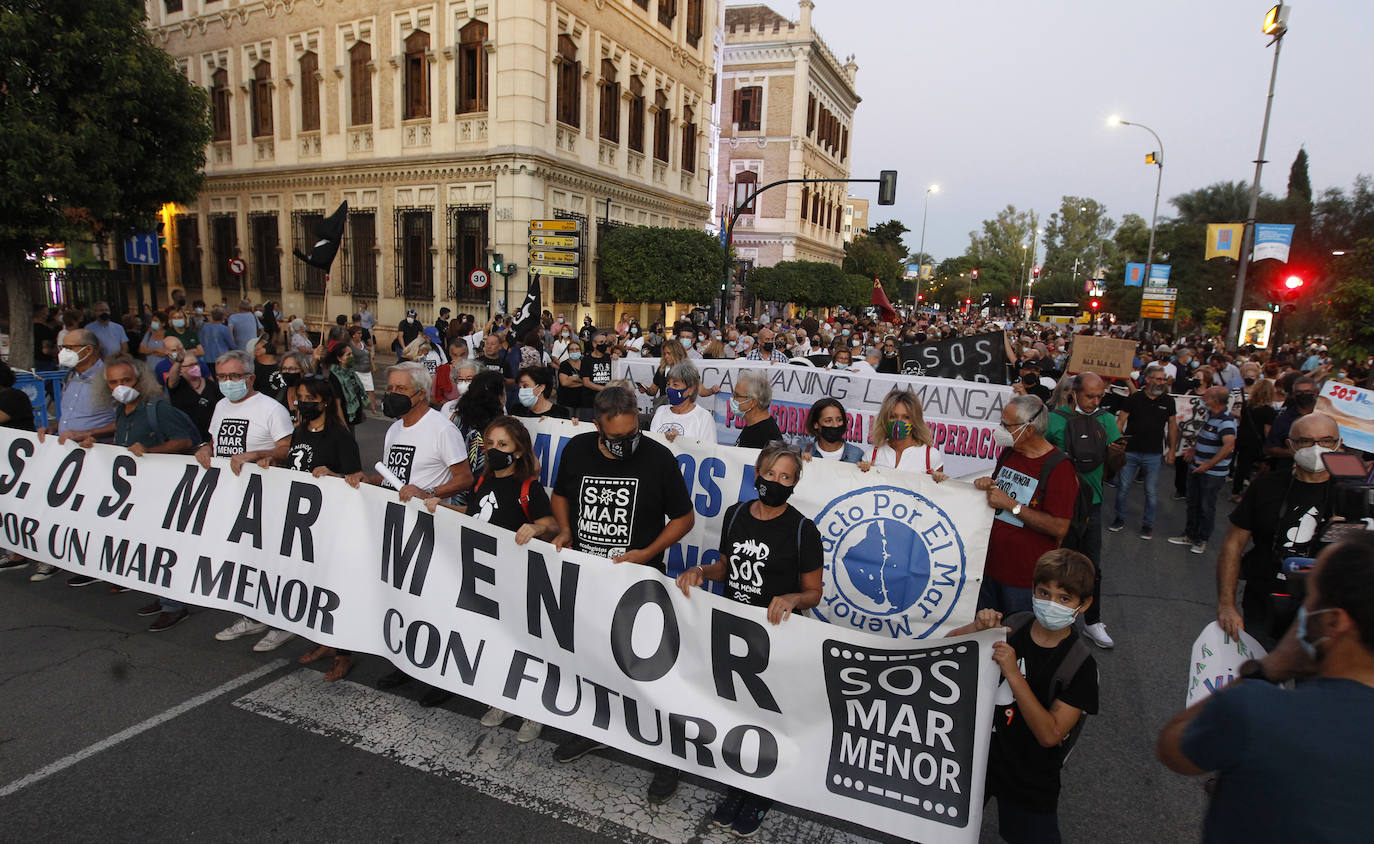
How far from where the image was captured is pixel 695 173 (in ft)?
104

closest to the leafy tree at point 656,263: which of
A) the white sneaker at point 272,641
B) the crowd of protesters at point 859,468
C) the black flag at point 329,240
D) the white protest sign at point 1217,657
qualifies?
the black flag at point 329,240

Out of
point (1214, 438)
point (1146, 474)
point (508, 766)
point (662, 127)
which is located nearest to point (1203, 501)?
point (1146, 474)

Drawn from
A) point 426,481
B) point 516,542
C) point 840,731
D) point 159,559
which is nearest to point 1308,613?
point 840,731

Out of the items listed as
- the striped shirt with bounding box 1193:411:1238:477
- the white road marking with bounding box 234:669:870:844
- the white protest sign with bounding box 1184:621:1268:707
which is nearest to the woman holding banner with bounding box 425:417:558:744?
the white road marking with bounding box 234:669:870:844

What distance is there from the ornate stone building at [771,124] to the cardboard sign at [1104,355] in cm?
3327

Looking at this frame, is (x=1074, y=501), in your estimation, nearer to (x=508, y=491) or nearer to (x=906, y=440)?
(x=906, y=440)

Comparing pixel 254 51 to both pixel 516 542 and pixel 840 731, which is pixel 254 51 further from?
pixel 840 731

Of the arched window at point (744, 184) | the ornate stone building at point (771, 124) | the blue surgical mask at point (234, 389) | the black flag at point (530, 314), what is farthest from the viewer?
the arched window at point (744, 184)

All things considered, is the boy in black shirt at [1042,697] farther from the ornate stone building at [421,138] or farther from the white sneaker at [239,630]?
the ornate stone building at [421,138]

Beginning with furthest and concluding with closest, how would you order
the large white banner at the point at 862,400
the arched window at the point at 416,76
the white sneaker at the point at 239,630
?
the arched window at the point at 416,76
the large white banner at the point at 862,400
the white sneaker at the point at 239,630

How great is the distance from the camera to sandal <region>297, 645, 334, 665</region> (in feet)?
15.2

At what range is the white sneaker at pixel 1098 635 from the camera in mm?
5430

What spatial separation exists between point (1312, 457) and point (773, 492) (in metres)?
2.56

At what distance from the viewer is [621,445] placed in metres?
3.78
